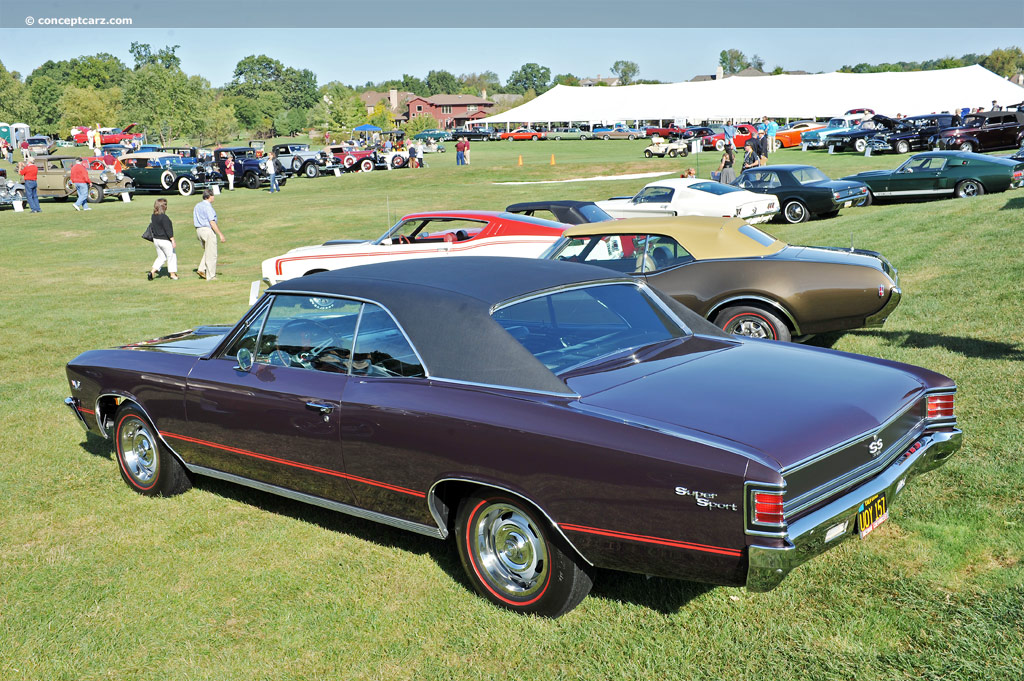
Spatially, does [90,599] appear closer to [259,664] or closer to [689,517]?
[259,664]

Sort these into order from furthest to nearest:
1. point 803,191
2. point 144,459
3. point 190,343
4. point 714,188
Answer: point 803,191, point 714,188, point 190,343, point 144,459

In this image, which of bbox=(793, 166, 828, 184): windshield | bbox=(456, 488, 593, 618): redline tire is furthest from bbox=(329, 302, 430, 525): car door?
bbox=(793, 166, 828, 184): windshield

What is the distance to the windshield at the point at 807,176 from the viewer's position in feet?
64.5

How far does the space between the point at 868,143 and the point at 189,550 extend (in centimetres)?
3896

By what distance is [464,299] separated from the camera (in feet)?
13.6

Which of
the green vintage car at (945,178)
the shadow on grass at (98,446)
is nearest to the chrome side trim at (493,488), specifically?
the shadow on grass at (98,446)

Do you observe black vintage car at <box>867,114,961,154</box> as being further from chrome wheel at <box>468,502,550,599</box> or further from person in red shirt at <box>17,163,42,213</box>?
chrome wheel at <box>468,502,550,599</box>

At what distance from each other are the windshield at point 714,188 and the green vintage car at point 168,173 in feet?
78.6

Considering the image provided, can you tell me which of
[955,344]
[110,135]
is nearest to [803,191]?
[955,344]

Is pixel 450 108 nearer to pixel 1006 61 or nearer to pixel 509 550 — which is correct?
pixel 1006 61

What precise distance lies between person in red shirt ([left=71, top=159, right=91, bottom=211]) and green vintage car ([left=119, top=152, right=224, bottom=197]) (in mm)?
3762

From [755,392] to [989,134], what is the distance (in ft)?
112

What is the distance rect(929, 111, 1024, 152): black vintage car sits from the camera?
32.2 meters

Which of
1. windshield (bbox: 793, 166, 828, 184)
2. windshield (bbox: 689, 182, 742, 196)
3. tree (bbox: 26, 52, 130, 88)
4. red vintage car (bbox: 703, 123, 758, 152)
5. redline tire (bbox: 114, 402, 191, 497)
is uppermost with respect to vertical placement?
tree (bbox: 26, 52, 130, 88)
